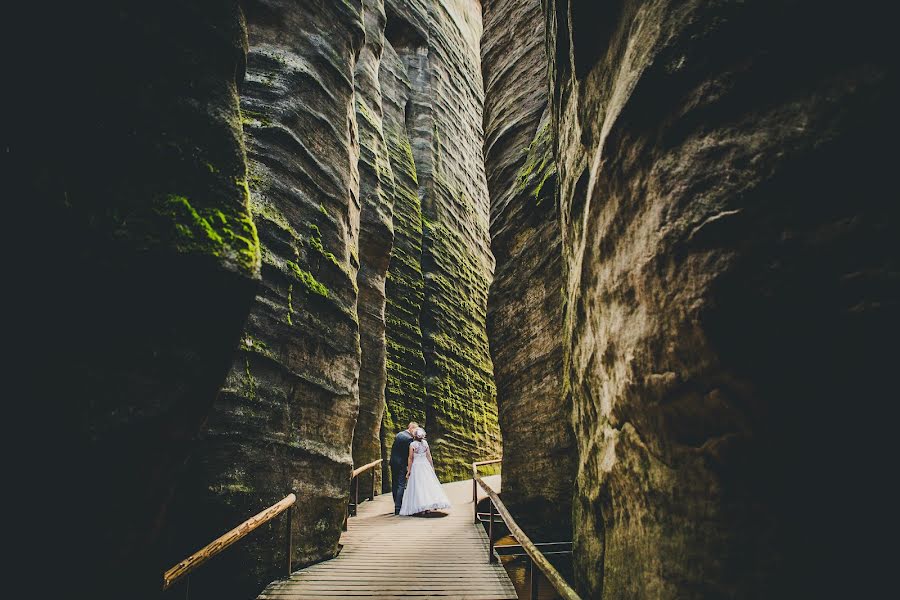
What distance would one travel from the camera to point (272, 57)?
6695mm

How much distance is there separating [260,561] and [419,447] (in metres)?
4.12

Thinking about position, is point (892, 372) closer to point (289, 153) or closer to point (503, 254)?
point (289, 153)

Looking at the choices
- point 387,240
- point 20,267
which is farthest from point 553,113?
point 387,240

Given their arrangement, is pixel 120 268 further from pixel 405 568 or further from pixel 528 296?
pixel 528 296

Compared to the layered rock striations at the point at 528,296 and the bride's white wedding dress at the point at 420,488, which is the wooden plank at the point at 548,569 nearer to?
the layered rock striations at the point at 528,296

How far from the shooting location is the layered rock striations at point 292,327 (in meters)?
4.68

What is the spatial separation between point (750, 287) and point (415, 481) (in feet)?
24.7

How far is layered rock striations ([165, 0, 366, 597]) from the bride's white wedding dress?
229 centimetres

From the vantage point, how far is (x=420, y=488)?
8.73 metres

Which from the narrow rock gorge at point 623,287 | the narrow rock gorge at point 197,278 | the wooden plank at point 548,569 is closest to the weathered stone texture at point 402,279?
the narrow rock gorge at point 197,278

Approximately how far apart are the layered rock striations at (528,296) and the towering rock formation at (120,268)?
4117 millimetres

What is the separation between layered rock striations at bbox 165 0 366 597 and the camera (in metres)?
4.68

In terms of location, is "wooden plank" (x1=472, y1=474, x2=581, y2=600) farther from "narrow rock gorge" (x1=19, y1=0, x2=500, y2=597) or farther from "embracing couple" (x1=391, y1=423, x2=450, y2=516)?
"embracing couple" (x1=391, y1=423, x2=450, y2=516)

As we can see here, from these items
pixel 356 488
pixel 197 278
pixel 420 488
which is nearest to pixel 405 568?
pixel 420 488
